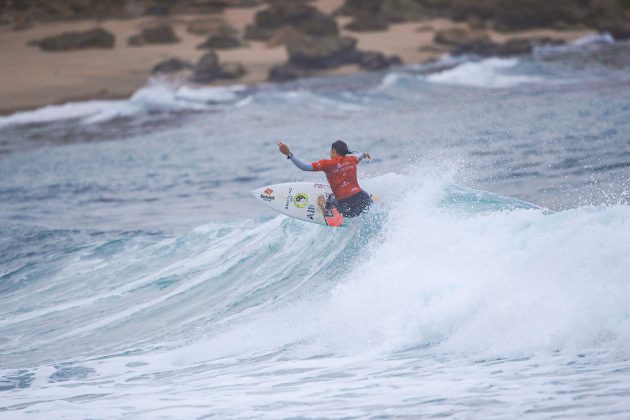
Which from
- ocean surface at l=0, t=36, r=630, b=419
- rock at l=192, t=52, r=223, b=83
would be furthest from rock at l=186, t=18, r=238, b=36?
ocean surface at l=0, t=36, r=630, b=419

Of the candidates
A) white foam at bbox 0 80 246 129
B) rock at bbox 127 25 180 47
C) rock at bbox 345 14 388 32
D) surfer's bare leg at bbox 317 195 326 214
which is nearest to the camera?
surfer's bare leg at bbox 317 195 326 214

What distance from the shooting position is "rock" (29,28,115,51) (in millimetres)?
39769

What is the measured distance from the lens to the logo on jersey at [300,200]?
12.6 metres

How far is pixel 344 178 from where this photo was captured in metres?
11.8

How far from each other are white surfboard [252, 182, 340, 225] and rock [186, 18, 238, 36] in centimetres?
3271

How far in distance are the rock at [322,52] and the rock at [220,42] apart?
381 cm

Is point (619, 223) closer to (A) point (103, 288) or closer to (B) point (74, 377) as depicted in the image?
(B) point (74, 377)

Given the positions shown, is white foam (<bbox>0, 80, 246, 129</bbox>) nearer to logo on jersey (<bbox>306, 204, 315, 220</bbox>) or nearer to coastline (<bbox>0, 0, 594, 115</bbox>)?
coastline (<bbox>0, 0, 594, 115</bbox>)

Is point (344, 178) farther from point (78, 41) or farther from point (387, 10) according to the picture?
point (387, 10)

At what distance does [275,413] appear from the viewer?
7.55 m

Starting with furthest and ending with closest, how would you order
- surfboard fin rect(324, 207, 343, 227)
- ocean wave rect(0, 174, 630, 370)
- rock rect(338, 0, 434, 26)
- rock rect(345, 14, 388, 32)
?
1. rock rect(338, 0, 434, 26)
2. rock rect(345, 14, 388, 32)
3. surfboard fin rect(324, 207, 343, 227)
4. ocean wave rect(0, 174, 630, 370)

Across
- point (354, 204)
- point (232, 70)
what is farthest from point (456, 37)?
point (354, 204)

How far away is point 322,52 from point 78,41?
10.8 meters

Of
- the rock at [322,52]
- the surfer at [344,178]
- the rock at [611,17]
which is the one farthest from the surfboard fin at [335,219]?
the rock at [611,17]
